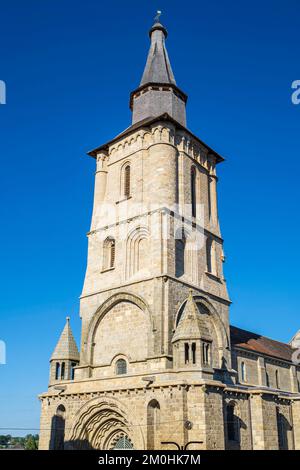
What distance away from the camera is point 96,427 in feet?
91.9

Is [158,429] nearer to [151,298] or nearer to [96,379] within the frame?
[96,379]

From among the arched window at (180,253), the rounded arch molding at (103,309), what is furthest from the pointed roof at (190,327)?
the arched window at (180,253)

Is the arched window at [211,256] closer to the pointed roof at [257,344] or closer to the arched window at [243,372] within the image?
the pointed roof at [257,344]

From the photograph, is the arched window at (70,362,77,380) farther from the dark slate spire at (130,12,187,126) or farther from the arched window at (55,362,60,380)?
the dark slate spire at (130,12,187,126)

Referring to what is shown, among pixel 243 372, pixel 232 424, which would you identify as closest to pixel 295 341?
pixel 243 372

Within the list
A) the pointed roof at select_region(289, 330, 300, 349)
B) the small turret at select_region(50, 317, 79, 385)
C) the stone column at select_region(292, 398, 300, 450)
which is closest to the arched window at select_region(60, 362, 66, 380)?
the small turret at select_region(50, 317, 79, 385)

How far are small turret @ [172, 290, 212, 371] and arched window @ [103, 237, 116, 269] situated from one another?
8093 millimetres

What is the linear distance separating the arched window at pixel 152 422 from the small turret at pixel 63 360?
26.9ft

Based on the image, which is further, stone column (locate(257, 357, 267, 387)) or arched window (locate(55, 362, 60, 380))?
stone column (locate(257, 357, 267, 387))

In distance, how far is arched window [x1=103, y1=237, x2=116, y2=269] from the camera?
→ 32.6 metres

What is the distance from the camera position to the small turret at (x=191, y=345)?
25219 mm

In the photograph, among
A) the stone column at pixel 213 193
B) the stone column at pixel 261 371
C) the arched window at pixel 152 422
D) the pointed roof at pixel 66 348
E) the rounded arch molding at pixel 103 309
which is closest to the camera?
the arched window at pixel 152 422

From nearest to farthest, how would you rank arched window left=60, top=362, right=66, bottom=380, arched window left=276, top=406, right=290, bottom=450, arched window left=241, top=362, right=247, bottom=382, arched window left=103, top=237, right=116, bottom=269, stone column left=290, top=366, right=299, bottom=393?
arched window left=276, top=406, right=290, bottom=450
arched window left=60, top=362, right=66, bottom=380
arched window left=103, top=237, right=116, bottom=269
arched window left=241, top=362, right=247, bottom=382
stone column left=290, top=366, right=299, bottom=393
